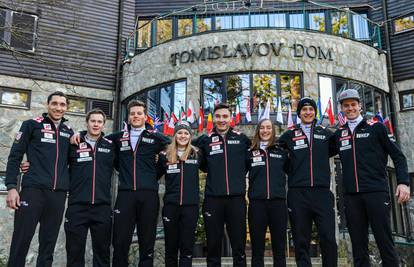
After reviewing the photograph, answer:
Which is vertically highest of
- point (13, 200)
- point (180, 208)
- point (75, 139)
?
point (75, 139)

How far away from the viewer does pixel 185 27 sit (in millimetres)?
15234

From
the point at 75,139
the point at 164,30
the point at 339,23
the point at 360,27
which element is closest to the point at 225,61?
the point at 164,30

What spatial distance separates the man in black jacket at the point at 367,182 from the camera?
4898 mm

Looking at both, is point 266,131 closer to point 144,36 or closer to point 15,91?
point 144,36

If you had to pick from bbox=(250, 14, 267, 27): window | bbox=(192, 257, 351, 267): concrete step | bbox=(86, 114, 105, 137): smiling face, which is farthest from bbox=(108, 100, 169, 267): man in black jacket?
bbox=(250, 14, 267, 27): window

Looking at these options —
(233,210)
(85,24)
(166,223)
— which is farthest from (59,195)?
(85,24)

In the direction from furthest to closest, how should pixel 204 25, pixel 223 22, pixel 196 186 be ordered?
pixel 204 25
pixel 223 22
pixel 196 186

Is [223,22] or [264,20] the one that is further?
[223,22]

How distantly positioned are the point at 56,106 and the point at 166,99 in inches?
342

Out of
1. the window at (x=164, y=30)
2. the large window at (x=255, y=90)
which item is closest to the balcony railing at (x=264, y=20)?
the window at (x=164, y=30)

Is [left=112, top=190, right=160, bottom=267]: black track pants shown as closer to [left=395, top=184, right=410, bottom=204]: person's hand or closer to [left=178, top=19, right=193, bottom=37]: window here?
[left=395, top=184, right=410, bottom=204]: person's hand

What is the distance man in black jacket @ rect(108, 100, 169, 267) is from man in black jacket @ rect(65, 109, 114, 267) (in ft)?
0.45

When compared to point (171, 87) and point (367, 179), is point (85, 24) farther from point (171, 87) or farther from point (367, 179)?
point (367, 179)

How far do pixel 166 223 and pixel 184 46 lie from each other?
9330 mm
